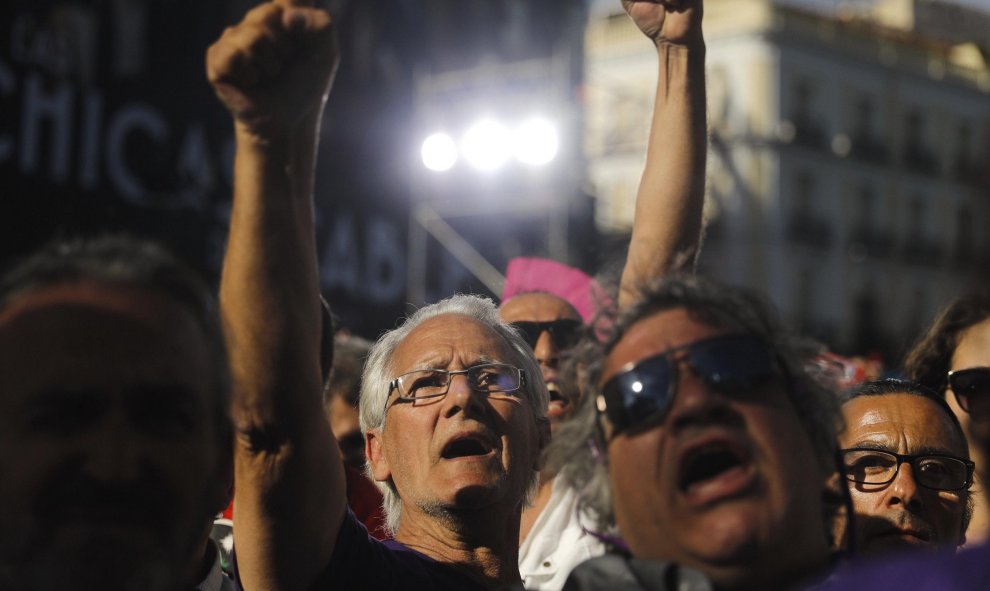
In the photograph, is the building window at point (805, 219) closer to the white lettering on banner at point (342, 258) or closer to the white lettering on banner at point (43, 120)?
the white lettering on banner at point (342, 258)

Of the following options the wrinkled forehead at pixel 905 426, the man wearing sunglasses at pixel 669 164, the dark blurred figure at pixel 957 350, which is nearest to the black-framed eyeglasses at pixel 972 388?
the dark blurred figure at pixel 957 350

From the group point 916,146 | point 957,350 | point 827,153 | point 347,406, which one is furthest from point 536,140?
point 916,146

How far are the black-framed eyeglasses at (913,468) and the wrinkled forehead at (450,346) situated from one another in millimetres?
804

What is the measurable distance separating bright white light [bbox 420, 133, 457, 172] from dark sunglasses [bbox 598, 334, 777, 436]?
13.9 m

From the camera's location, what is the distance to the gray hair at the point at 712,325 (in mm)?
2400

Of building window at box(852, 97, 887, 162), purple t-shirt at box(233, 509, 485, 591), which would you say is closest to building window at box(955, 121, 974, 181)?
building window at box(852, 97, 887, 162)

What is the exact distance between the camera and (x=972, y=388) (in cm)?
379

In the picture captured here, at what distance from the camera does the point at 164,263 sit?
2234 millimetres

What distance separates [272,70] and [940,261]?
4298cm

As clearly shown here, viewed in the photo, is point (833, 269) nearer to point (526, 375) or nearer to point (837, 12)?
point (837, 12)

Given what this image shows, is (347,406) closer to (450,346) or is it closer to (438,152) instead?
(450,346)

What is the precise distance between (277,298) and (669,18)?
4.04 feet

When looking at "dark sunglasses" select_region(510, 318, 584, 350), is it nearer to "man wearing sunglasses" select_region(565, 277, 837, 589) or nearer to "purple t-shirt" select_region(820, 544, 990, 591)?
"man wearing sunglasses" select_region(565, 277, 837, 589)

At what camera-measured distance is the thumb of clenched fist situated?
87.7 inches
